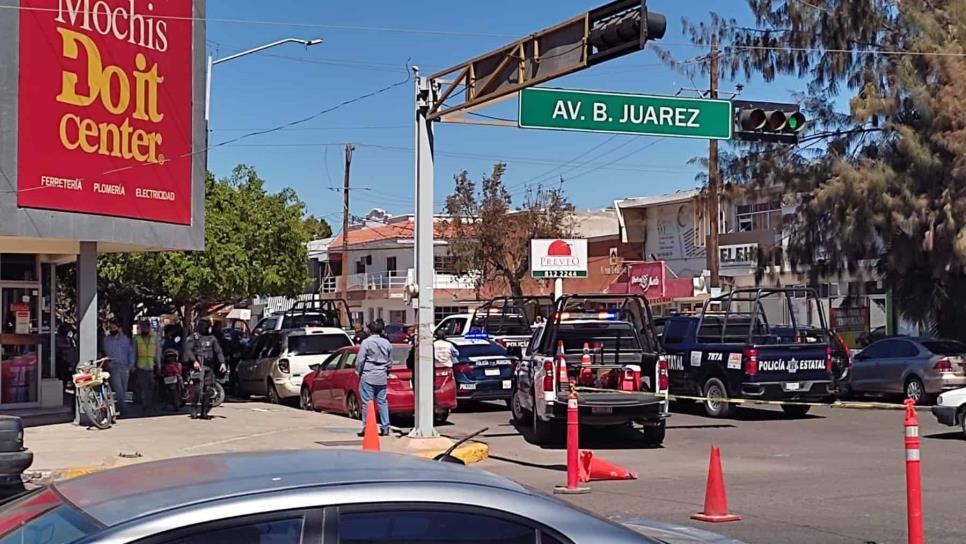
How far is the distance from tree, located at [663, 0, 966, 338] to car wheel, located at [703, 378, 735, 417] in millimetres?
8390

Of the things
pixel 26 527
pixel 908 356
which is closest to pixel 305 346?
pixel 908 356

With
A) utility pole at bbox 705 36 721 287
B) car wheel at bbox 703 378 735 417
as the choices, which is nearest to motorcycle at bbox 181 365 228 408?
car wheel at bbox 703 378 735 417

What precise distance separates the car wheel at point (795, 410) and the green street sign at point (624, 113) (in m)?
6.35

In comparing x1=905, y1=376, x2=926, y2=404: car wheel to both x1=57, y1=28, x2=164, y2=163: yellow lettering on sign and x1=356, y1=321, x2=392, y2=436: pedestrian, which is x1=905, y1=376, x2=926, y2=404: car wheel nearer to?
x1=356, y1=321, x2=392, y2=436: pedestrian

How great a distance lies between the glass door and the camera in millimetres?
20672

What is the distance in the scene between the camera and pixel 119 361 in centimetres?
2130

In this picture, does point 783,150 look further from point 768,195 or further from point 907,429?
point 907,429

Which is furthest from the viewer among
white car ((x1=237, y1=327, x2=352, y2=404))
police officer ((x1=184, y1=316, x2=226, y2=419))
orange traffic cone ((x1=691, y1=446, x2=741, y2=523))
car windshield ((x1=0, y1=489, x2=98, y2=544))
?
white car ((x1=237, y1=327, x2=352, y2=404))

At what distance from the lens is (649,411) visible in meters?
16.7

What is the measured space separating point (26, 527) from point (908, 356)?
23.1 meters

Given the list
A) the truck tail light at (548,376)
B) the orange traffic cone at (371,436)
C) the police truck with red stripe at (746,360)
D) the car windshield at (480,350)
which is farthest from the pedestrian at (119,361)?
the police truck with red stripe at (746,360)

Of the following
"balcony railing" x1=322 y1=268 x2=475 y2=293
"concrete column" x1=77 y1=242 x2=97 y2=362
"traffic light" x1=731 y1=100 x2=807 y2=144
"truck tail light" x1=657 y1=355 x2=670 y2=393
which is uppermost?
"traffic light" x1=731 y1=100 x2=807 y2=144

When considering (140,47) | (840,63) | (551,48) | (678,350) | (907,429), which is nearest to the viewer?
(907,429)

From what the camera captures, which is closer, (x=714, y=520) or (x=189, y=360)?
(x=714, y=520)
